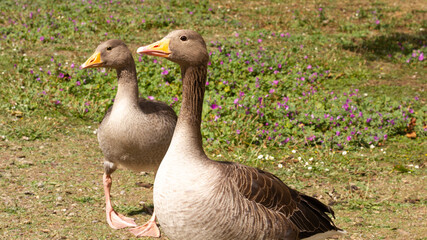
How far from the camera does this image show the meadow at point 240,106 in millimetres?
6750

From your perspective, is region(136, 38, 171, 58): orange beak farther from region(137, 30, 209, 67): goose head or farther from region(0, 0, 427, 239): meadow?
region(0, 0, 427, 239): meadow

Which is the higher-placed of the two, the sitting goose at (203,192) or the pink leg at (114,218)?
the sitting goose at (203,192)

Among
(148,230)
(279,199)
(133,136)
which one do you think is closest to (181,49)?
(279,199)

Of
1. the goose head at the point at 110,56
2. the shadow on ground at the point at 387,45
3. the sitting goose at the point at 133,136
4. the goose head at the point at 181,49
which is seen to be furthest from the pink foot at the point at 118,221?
the shadow on ground at the point at 387,45

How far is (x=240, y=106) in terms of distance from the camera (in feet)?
30.1

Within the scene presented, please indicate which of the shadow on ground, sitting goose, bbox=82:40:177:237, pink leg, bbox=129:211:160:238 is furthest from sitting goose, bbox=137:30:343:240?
the shadow on ground

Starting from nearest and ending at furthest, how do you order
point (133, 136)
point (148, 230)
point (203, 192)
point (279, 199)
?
point (203, 192) → point (279, 199) → point (133, 136) → point (148, 230)

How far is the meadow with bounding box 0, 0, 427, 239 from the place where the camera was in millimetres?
6750

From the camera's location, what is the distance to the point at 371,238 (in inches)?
233

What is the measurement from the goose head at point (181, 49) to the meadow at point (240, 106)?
2463mm

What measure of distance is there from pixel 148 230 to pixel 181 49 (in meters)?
2.51

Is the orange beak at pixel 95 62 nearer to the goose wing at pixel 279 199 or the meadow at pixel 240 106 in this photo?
the meadow at pixel 240 106

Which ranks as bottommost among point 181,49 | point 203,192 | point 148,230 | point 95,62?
point 148,230

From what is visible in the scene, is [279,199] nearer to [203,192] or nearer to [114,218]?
[203,192]
